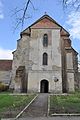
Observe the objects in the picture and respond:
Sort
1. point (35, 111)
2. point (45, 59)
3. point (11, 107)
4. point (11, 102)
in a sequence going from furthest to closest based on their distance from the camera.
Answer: point (45, 59), point (11, 102), point (11, 107), point (35, 111)

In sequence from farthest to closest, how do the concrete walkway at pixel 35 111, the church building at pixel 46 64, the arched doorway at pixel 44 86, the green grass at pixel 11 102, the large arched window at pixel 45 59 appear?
1. the large arched window at pixel 45 59
2. the arched doorway at pixel 44 86
3. the church building at pixel 46 64
4. the green grass at pixel 11 102
5. the concrete walkway at pixel 35 111

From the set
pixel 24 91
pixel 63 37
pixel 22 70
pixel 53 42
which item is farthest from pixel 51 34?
pixel 24 91

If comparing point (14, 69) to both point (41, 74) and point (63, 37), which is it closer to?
point (41, 74)

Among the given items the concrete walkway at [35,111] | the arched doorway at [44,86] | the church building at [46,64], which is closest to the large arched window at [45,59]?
the church building at [46,64]

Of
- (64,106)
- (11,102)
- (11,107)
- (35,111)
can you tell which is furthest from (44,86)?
(35,111)

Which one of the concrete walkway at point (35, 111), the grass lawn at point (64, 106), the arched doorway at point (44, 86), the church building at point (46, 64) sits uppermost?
the church building at point (46, 64)

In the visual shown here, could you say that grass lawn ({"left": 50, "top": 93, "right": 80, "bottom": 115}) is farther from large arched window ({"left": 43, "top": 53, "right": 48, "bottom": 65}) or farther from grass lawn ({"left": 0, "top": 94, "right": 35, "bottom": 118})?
large arched window ({"left": 43, "top": 53, "right": 48, "bottom": 65})

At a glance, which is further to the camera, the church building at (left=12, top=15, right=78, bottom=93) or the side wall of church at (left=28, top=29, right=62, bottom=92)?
the church building at (left=12, top=15, right=78, bottom=93)

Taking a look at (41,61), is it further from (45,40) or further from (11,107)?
(11,107)

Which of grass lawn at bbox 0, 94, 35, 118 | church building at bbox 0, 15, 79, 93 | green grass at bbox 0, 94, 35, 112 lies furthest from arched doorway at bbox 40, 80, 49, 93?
grass lawn at bbox 0, 94, 35, 118

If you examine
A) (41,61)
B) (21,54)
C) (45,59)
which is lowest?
(41,61)

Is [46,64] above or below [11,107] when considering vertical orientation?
above

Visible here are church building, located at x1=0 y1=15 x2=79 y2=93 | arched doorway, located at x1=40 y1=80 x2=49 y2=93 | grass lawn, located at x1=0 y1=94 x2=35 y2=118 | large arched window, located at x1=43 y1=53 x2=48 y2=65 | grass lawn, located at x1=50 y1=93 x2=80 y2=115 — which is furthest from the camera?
large arched window, located at x1=43 y1=53 x2=48 y2=65

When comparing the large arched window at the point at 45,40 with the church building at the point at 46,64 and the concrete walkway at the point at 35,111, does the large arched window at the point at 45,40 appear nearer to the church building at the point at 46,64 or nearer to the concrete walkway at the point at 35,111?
the church building at the point at 46,64
